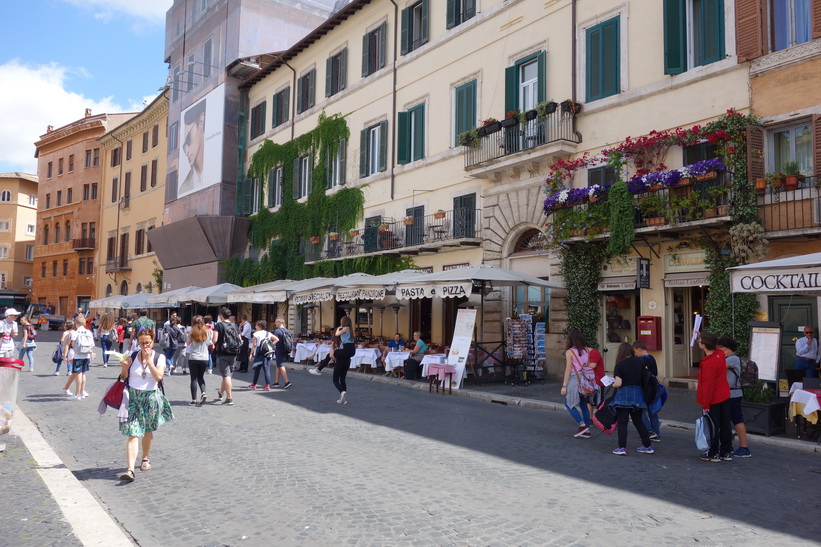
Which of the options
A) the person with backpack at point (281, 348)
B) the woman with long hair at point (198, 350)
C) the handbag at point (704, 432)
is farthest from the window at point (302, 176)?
the handbag at point (704, 432)

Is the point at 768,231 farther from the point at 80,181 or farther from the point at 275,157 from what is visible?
the point at 80,181

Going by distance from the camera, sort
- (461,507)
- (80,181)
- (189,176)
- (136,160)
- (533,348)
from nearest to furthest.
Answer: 1. (461,507)
2. (533,348)
3. (189,176)
4. (136,160)
5. (80,181)

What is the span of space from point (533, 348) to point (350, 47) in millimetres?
15893

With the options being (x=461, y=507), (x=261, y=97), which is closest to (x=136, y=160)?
(x=261, y=97)

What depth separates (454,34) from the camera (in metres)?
21.4

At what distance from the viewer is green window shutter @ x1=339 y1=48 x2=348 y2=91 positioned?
88.4 ft

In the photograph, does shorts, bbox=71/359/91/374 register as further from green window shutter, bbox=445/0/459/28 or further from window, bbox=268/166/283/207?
window, bbox=268/166/283/207

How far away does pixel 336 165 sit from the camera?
27.4 meters

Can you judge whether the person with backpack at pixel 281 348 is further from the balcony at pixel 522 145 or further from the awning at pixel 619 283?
the awning at pixel 619 283

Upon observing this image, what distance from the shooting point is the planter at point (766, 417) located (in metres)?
9.57

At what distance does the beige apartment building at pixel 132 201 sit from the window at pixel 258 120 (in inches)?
433

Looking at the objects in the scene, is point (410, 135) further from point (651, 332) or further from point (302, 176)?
point (651, 332)

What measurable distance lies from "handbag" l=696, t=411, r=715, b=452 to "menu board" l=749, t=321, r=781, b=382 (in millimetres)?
2930

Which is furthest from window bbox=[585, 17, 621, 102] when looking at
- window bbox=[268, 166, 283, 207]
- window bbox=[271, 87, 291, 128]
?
window bbox=[268, 166, 283, 207]
